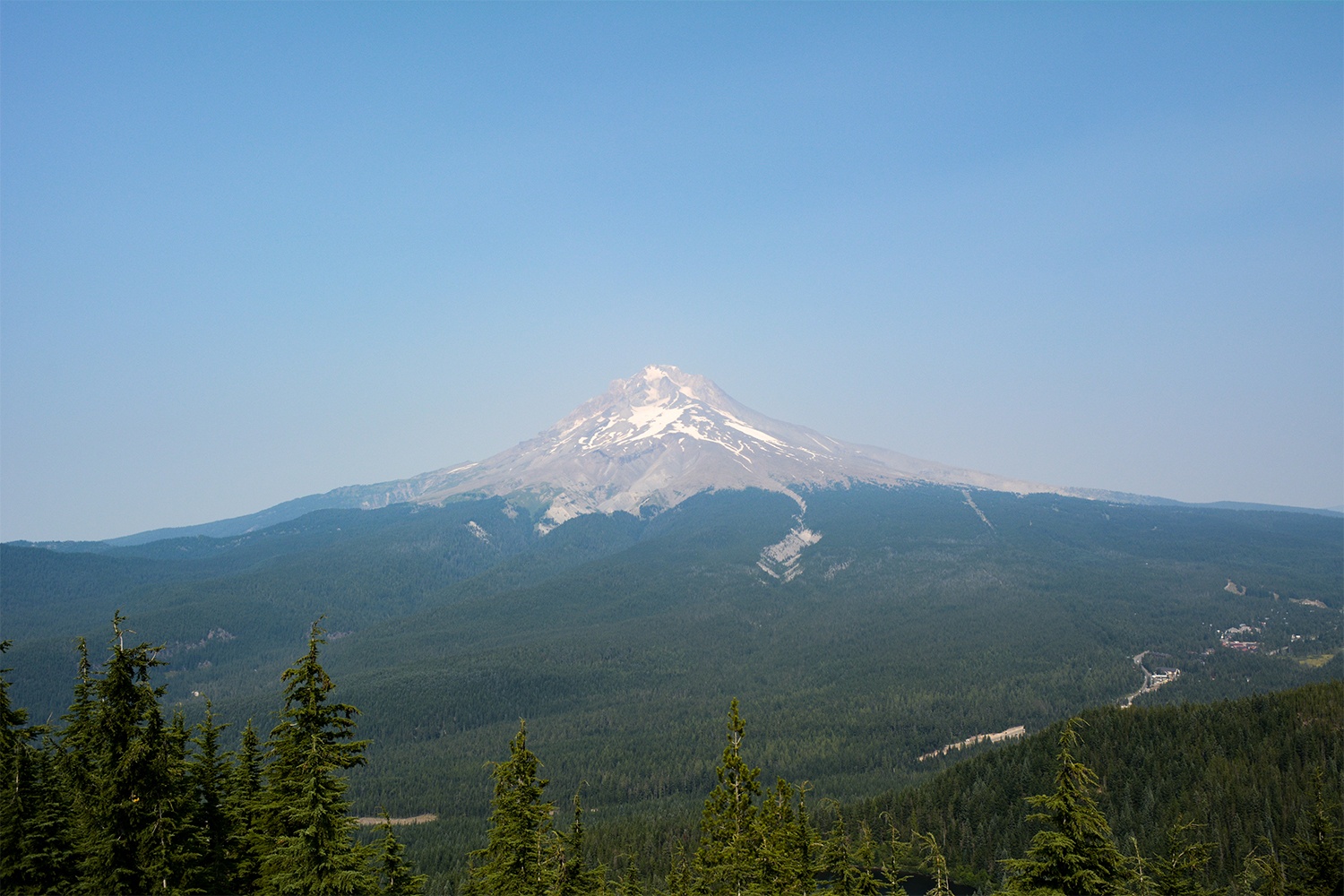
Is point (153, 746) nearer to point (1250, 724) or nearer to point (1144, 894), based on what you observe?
point (1144, 894)

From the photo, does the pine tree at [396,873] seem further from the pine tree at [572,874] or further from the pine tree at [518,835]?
the pine tree at [572,874]

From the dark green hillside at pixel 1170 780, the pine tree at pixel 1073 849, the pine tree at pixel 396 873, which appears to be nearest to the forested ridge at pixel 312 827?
the pine tree at pixel 1073 849

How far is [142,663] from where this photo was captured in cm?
2625

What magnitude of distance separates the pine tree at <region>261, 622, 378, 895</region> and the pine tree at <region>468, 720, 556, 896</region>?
4.63 m

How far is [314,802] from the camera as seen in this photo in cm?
2425

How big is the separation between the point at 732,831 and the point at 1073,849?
38.4 feet

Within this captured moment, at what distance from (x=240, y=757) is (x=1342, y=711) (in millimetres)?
147517

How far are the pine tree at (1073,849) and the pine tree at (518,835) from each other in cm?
1553

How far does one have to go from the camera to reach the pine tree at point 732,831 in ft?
92.1

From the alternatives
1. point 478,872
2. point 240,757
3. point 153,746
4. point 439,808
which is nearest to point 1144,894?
point 478,872

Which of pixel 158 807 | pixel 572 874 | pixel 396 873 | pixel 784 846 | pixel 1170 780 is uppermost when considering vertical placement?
pixel 158 807

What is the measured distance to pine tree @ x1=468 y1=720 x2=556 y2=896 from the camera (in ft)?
93.4

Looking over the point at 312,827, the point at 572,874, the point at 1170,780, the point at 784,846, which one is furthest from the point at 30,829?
the point at 1170,780

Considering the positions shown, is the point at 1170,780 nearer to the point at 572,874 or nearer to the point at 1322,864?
the point at 1322,864
